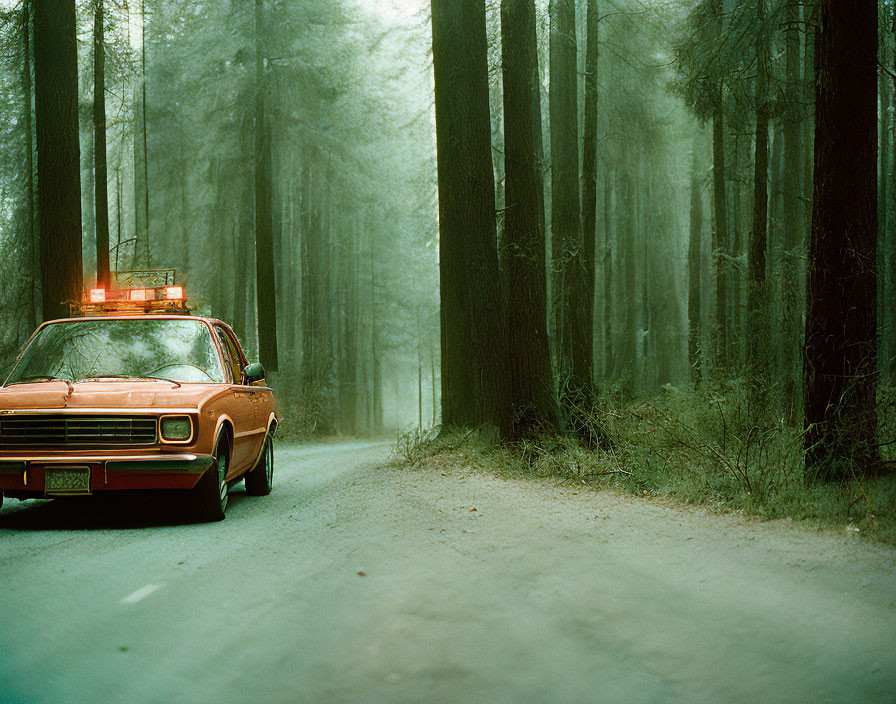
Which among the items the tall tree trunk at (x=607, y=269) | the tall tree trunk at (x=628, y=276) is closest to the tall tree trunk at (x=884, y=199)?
the tall tree trunk at (x=607, y=269)

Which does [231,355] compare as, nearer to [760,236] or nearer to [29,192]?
[760,236]

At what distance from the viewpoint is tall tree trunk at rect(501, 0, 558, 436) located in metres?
11.2

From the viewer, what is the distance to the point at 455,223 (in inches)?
467

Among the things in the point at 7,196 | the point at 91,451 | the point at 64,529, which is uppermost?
the point at 7,196

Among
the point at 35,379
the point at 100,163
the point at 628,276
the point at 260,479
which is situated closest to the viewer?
the point at 35,379

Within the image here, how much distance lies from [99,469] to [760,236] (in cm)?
1318

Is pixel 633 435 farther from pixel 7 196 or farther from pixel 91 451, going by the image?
pixel 7 196

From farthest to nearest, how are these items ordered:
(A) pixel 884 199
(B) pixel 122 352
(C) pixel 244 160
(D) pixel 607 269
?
(D) pixel 607 269, (C) pixel 244 160, (A) pixel 884 199, (B) pixel 122 352

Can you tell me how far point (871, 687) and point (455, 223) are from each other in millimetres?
9123

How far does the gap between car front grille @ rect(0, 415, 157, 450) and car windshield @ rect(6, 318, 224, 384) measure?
1.02 meters

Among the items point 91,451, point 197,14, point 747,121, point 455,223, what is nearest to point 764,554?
point 91,451

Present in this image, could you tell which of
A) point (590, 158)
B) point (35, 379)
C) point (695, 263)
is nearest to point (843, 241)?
point (35, 379)

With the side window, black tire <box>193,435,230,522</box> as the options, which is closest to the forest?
the side window

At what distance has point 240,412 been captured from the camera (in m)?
8.40
